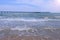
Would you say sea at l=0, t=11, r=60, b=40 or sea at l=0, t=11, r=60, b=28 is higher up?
sea at l=0, t=11, r=60, b=40

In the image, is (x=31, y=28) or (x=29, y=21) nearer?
(x=31, y=28)

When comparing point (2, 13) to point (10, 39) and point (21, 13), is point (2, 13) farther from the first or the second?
point (10, 39)

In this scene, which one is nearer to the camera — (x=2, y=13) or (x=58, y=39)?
(x=58, y=39)

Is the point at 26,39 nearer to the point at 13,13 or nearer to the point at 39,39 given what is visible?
the point at 39,39

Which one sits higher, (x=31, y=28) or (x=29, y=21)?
(x=31, y=28)

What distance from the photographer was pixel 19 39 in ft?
15.4

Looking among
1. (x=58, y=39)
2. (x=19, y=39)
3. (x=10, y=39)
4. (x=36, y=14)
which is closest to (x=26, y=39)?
(x=19, y=39)

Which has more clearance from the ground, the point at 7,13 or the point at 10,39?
the point at 10,39

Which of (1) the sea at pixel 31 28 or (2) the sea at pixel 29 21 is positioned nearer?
(1) the sea at pixel 31 28

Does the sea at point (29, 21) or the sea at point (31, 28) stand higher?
the sea at point (31, 28)

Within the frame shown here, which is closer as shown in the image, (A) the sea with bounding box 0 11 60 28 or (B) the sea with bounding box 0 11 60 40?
(B) the sea with bounding box 0 11 60 40

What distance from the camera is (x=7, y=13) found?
780 inches

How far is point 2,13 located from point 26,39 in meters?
15.0

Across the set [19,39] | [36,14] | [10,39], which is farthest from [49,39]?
[36,14]
